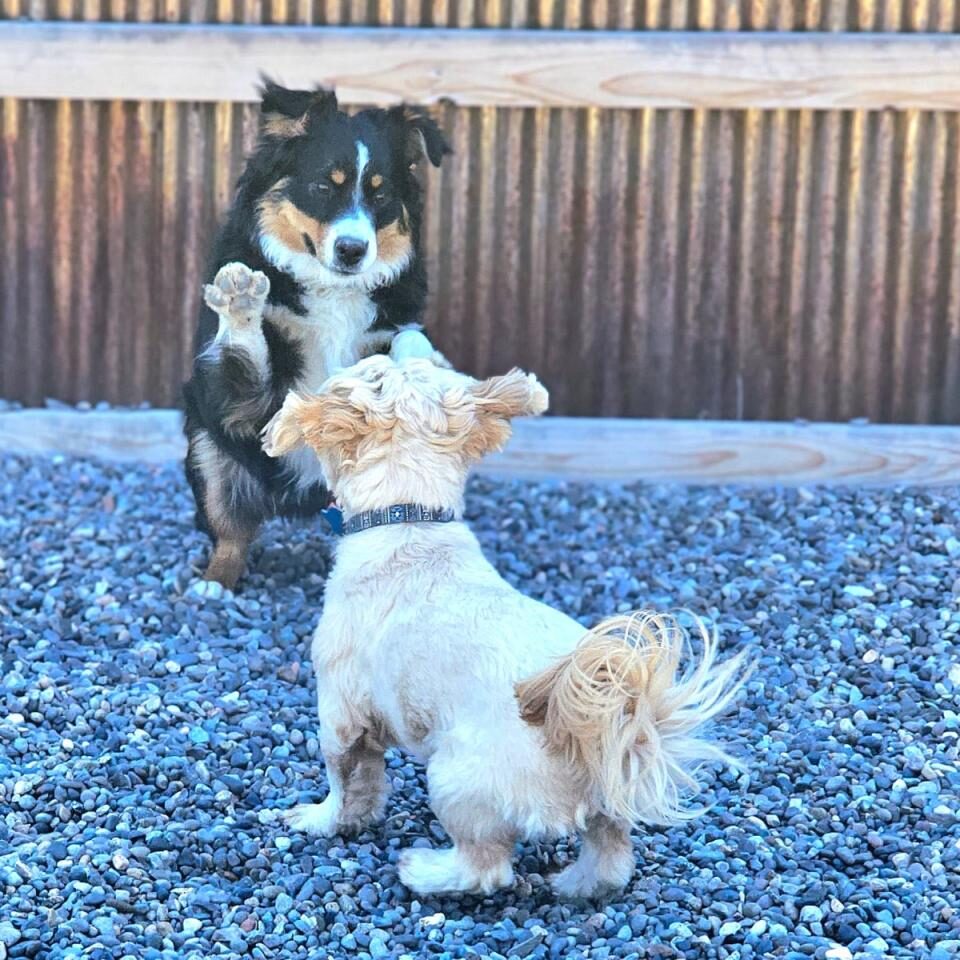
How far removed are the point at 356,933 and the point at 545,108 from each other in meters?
3.94

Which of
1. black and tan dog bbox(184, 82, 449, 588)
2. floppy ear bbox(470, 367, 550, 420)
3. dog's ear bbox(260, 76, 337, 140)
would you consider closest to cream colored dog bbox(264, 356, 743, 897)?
floppy ear bbox(470, 367, 550, 420)

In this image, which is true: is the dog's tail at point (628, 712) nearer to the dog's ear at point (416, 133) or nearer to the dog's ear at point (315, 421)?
Answer: the dog's ear at point (315, 421)

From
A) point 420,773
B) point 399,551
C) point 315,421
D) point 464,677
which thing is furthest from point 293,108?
point 464,677

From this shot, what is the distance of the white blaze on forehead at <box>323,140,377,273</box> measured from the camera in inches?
184

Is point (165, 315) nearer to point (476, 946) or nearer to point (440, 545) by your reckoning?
point (440, 545)

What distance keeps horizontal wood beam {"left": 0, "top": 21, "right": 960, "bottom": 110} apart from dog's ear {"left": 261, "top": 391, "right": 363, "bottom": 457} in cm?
313

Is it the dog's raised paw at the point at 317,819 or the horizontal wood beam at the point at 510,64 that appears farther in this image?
the horizontal wood beam at the point at 510,64

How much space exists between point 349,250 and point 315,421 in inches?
61.3

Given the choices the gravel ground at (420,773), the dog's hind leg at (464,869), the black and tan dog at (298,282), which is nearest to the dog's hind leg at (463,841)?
the dog's hind leg at (464,869)

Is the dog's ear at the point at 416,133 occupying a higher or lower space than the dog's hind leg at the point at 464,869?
higher

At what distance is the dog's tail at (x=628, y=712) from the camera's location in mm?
2777

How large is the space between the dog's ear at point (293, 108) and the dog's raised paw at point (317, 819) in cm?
230

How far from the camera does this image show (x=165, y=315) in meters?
6.38

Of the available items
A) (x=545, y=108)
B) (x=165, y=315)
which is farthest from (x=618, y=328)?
(x=165, y=315)
